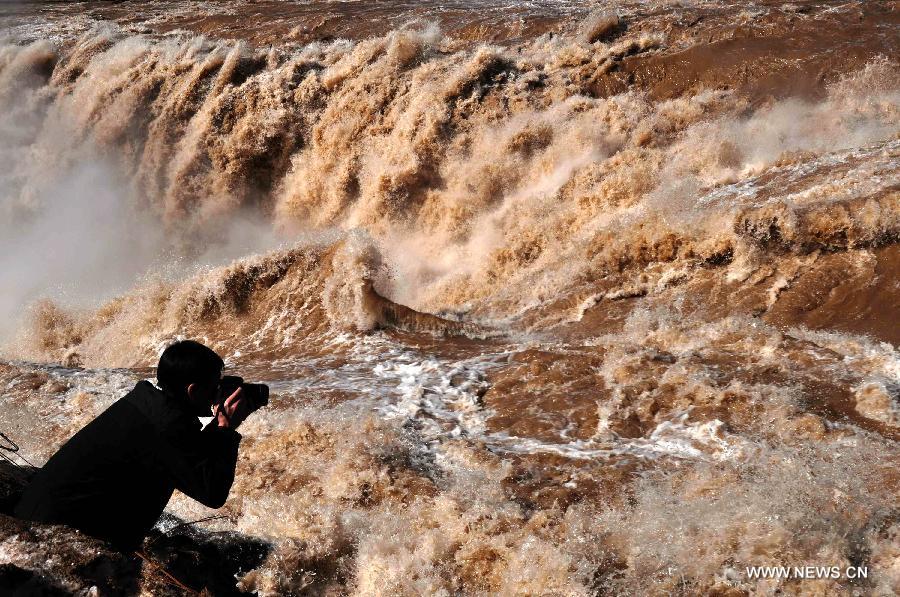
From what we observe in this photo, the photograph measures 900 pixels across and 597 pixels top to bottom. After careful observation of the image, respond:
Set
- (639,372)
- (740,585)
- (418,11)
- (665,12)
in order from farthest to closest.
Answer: (418,11) → (665,12) → (639,372) → (740,585)

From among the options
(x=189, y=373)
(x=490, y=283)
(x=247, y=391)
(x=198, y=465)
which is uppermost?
(x=189, y=373)

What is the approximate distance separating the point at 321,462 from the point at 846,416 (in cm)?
279

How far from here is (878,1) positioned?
Answer: 35.1 feet

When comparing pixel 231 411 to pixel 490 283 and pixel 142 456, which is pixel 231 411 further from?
pixel 490 283

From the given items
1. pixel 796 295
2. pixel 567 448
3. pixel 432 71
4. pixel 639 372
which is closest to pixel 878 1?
pixel 432 71

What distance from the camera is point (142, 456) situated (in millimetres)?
2152

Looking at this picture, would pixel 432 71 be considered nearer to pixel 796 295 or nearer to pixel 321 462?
pixel 796 295

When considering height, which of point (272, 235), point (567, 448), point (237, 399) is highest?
point (237, 399)

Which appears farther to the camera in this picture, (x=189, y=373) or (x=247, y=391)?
(x=247, y=391)

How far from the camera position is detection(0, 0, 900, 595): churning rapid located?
3164 millimetres

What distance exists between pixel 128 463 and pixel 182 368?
11.9 inches

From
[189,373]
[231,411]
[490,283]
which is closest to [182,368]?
[189,373]

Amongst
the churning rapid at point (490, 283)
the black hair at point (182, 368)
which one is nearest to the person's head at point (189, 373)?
the black hair at point (182, 368)

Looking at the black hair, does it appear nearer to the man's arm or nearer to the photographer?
the photographer
